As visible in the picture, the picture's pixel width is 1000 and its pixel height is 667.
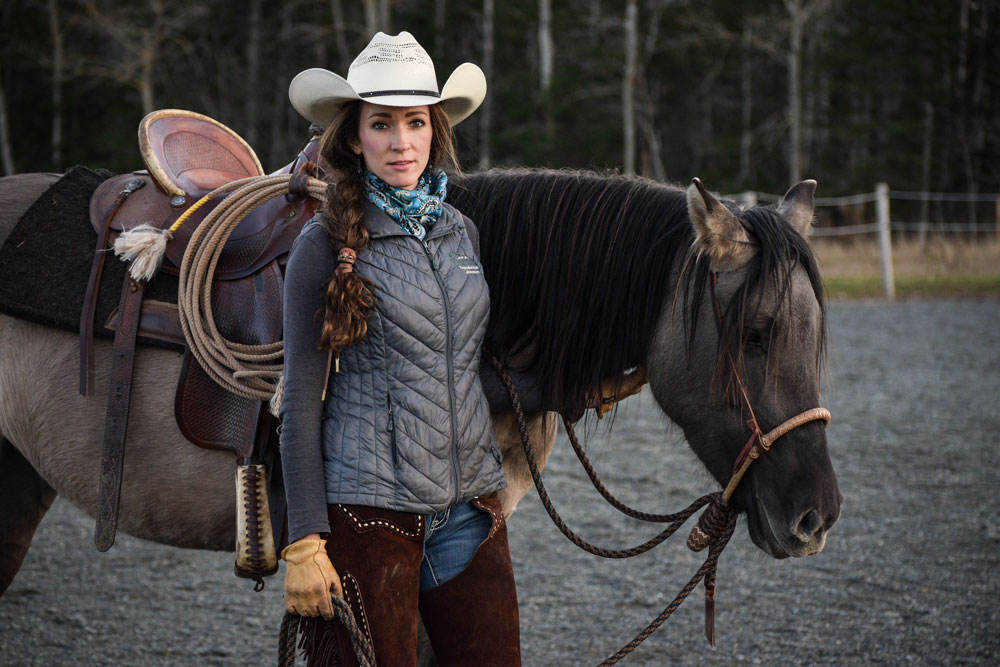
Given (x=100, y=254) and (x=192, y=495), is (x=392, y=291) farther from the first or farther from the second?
(x=100, y=254)

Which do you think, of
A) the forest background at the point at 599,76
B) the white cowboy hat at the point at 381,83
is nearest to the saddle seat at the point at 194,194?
the white cowboy hat at the point at 381,83

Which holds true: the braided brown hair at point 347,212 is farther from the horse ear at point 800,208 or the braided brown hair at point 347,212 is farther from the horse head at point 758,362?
the horse ear at point 800,208

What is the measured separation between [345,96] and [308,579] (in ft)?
2.99

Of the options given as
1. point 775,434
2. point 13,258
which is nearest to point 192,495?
point 13,258

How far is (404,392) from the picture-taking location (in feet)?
5.19

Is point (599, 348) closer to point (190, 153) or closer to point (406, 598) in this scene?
point (406, 598)

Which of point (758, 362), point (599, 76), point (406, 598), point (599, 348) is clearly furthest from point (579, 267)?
point (599, 76)

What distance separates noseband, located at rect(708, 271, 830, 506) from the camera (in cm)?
172

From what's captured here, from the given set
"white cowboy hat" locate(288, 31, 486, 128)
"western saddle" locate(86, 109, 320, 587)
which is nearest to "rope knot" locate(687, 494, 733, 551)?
"western saddle" locate(86, 109, 320, 587)

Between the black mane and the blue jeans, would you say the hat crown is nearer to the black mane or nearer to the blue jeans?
the black mane

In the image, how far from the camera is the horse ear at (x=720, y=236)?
1.76 metres

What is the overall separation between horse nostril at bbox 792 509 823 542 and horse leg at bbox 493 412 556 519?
0.63 metres

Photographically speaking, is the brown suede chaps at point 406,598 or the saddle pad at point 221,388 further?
the saddle pad at point 221,388

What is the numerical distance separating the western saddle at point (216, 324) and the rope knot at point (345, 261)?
0.54 metres
